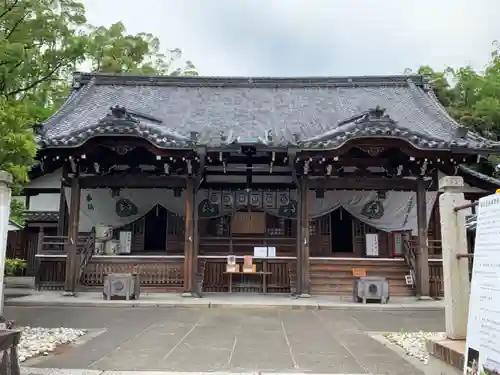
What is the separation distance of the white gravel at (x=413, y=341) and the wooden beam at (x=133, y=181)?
7.34 meters

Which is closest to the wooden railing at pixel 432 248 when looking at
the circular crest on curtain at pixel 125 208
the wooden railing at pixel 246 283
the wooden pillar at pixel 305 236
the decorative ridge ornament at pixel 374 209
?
the decorative ridge ornament at pixel 374 209

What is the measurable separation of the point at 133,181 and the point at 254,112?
5601mm

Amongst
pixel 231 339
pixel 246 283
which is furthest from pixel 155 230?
pixel 231 339

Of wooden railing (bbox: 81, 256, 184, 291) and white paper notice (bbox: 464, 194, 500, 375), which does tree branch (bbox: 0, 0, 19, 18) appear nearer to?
wooden railing (bbox: 81, 256, 184, 291)

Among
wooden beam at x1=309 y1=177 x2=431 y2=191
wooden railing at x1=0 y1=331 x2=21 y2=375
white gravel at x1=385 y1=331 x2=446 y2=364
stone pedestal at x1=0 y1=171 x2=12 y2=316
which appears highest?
wooden beam at x1=309 y1=177 x2=431 y2=191

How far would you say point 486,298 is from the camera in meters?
2.94

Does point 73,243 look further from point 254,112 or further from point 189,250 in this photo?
point 254,112

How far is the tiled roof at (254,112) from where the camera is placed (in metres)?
11.4

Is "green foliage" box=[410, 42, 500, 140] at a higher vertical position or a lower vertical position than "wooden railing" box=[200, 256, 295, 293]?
higher

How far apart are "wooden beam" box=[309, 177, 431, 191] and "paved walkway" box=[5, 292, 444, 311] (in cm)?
305

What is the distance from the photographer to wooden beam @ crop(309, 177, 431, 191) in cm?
1253

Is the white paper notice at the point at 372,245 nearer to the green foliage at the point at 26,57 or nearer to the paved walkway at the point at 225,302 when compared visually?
the paved walkway at the point at 225,302

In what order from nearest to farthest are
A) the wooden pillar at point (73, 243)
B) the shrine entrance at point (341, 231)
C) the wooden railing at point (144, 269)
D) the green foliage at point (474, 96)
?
1. the wooden pillar at point (73, 243)
2. the wooden railing at point (144, 269)
3. the shrine entrance at point (341, 231)
4. the green foliage at point (474, 96)

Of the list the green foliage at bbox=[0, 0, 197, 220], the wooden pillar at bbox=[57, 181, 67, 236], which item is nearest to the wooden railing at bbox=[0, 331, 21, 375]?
the green foliage at bbox=[0, 0, 197, 220]
